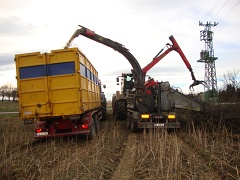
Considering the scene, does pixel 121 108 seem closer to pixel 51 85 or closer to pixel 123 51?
pixel 123 51

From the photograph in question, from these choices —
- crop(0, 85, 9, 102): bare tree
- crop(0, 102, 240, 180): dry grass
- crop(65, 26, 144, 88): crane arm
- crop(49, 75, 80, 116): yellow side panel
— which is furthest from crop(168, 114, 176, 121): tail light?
crop(0, 85, 9, 102): bare tree

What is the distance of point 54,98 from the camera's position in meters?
11.3

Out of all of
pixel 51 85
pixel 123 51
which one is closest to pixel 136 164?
pixel 51 85

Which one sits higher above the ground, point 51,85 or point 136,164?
point 51,85

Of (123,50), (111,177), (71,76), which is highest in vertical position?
(123,50)

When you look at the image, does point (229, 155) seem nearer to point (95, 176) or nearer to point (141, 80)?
point (95, 176)

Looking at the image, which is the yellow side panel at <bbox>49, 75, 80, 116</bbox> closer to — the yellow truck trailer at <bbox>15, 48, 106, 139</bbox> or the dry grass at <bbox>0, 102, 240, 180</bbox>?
the yellow truck trailer at <bbox>15, 48, 106, 139</bbox>

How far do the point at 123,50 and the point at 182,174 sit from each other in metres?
10.9

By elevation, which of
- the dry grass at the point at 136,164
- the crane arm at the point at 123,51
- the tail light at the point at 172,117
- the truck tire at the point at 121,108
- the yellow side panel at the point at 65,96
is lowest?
the dry grass at the point at 136,164

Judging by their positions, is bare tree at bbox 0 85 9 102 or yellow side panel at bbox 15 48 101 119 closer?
yellow side panel at bbox 15 48 101 119

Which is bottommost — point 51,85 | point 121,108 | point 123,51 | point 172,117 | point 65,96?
point 172,117

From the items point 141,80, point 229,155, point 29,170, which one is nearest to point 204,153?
point 229,155

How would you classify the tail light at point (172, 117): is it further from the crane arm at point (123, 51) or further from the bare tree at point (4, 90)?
the bare tree at point (4, 90)

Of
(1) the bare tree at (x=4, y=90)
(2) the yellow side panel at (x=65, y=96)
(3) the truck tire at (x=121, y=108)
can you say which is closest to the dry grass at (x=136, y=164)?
(2) the yellow side panel at (x=65, y=96)
